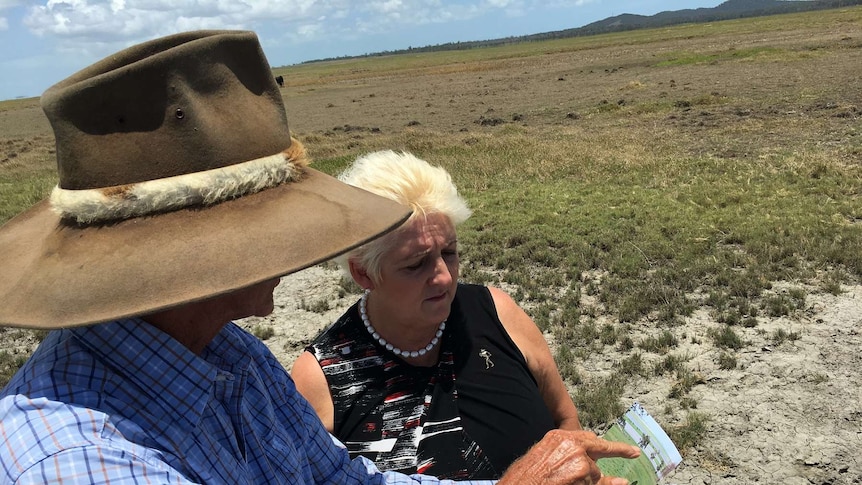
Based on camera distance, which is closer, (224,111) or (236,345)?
(224,111)

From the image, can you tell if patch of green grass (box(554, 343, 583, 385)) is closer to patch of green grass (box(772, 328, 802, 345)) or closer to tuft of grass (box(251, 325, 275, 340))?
patch of green grass (box(772, 328, 802, 345))

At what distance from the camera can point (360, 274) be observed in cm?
248

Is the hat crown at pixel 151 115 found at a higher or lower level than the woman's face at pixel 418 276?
higher

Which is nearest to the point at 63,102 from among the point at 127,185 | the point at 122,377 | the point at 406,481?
the point at 127,185

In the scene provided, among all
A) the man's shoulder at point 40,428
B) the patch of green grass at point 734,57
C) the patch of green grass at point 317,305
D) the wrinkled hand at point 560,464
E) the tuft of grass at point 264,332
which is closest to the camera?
the man's shoulder at point 40,428

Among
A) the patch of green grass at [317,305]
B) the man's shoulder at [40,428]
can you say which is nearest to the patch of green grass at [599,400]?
the patch of green grass at [317,305]

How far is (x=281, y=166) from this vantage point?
1.31m

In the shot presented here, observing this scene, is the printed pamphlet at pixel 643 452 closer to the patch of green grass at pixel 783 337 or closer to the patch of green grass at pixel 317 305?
the patch of green grass at pixel 783 337

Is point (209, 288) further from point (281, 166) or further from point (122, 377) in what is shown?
point (281, 166)

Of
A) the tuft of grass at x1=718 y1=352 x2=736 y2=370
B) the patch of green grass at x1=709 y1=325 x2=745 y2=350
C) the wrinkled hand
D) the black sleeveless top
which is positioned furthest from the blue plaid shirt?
the patch of green grass at x1=709 y1=325 x2=745 y2=350

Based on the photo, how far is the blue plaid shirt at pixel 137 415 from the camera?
97 centimetres

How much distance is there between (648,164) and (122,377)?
1066 cm

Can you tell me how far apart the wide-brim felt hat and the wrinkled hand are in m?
0.91

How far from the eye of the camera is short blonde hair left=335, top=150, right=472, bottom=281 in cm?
A: 235
